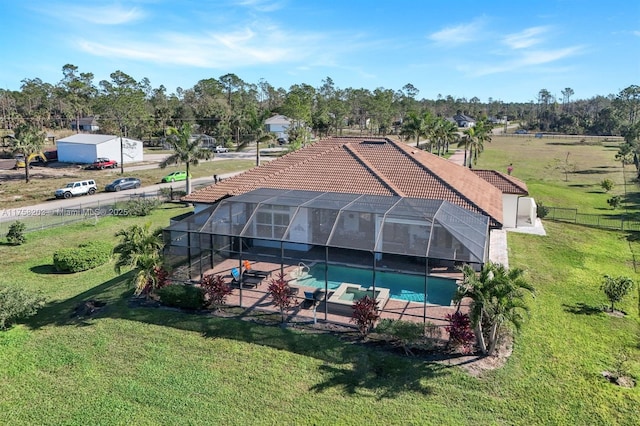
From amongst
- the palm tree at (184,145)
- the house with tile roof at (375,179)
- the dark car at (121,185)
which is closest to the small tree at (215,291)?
the house with tile roof at (375,179)

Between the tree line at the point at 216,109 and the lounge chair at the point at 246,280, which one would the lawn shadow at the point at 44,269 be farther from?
the tree line at the point at 216,109

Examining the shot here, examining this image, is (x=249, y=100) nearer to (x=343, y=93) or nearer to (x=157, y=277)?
(x=343, y=93)

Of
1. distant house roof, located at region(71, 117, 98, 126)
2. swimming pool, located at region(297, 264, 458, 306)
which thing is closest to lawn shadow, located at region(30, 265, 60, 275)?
swimming pool, located at region(297, 264, 458, 306)

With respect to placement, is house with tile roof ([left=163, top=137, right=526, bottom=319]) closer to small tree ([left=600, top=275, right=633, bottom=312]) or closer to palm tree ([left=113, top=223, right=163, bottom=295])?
palm tree ([left=113, top=223, right=163, bottom=295])


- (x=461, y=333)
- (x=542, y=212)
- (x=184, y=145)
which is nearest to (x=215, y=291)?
(x=461, y=333)

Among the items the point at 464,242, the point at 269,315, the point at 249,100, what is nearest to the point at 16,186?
the point at 269,315

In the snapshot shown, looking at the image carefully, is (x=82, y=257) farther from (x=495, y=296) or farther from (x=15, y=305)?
(x=495, y=296)
